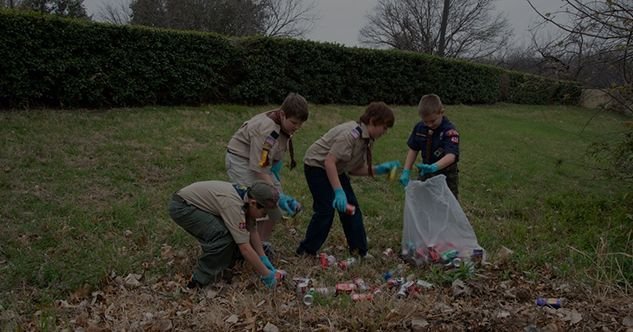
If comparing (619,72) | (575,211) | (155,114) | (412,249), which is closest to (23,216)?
(412,249)

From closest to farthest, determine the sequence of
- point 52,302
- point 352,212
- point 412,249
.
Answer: point 52,302 < point 352,212 < point 412,249

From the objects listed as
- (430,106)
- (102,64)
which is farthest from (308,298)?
(102,64)

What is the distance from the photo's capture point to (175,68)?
9.24m

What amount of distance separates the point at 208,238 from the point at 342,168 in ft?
3.84

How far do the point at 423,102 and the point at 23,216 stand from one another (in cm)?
368

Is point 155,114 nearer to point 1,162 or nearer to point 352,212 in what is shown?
point 1,162

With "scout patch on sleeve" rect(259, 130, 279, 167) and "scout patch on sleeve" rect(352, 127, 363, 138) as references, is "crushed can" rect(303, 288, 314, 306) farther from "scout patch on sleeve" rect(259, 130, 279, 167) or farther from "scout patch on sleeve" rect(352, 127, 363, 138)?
"scout patch on sleeve" rect(352, 127, 363, 138)

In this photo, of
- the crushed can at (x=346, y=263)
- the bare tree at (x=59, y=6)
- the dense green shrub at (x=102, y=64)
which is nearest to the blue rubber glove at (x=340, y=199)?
the crushed can at (x=346, y=263)

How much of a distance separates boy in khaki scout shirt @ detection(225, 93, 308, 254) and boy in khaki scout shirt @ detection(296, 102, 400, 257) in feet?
0.92

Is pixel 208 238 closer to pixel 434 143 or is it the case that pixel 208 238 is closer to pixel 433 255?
pixel 433 255

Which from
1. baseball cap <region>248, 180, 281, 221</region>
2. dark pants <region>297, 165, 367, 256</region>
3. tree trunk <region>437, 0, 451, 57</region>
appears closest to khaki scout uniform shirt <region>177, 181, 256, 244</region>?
baseball cap <region>248, 180, 281, 221</region>

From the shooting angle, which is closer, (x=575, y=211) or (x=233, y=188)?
(x=233, y=188)

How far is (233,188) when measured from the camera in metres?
3.27

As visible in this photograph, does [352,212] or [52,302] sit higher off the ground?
[352,212]
